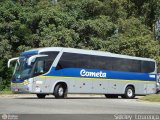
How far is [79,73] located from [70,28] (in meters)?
15.8

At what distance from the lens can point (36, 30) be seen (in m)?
47.6

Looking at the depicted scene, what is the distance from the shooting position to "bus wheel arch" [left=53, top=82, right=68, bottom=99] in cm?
3089

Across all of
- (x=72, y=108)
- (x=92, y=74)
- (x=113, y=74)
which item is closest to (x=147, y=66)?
(x=113, y=74)

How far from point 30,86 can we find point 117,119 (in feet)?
48.8

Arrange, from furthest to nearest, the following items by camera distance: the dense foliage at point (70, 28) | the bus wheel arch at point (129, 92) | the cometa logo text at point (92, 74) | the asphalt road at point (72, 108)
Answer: the dense foliage at point (70, 28) → the bus wheel arch at point (129, 92) → the cometa logo text at point (92, 74) → the asphalt road at point (72, 108)

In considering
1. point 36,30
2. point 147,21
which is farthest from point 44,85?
point 147,21

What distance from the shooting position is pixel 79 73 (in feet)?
106

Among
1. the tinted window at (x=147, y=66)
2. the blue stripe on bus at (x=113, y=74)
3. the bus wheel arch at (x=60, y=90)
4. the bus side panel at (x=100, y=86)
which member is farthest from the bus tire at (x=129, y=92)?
the bus wheel arch at (x=60, y=90)

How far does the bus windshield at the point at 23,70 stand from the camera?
29.9m

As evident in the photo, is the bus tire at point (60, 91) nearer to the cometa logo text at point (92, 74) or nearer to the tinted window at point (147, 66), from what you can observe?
the cometa logo text at point (92, 74)

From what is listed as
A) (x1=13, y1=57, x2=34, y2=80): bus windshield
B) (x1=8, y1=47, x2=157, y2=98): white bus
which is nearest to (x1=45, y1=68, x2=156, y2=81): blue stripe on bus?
(x1=8, y1=47, x2=157, y2=98): white bus

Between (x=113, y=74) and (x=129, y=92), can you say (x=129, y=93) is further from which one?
(x=113, y=74)

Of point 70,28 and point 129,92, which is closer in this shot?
point 129,92

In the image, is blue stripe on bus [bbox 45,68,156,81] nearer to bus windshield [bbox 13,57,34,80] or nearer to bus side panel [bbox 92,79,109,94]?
Answer: bus side panel [bbox 92,79,109,94]
